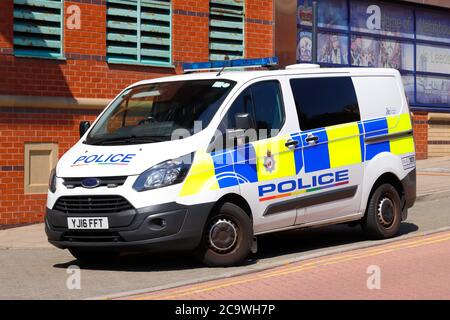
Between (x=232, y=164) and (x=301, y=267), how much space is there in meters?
1.28

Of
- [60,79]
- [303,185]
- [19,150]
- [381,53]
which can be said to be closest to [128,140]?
[303,185]

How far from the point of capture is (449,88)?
23922mm

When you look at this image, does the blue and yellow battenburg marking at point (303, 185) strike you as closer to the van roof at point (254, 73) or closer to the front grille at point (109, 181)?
the van roof at point (254, 73)

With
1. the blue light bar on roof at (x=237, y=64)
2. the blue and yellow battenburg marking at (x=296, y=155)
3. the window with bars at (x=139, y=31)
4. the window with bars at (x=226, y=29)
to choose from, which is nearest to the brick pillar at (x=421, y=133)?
the window with bars at (x=226, y=29)

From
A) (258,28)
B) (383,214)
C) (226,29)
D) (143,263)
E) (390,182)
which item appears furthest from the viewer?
(258,28)

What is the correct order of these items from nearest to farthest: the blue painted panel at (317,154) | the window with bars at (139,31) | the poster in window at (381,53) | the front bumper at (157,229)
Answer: the front bumper at (157,229), the blue painted panel at (317,154), the window with bars at (139,31), the poster in window at (381,53)

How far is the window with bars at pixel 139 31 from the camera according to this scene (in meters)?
15.8

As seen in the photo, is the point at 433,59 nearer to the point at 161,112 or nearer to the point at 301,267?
the point at 161,112

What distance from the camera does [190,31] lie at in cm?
1697

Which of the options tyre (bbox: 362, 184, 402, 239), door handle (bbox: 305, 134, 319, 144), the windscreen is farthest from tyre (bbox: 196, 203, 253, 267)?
tyre (bbox: 362, 184, 402, 239)

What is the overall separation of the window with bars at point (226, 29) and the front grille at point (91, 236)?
872cm

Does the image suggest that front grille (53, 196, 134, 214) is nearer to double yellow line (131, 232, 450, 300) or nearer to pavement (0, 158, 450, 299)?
pavement (0, 158, 450, 299)

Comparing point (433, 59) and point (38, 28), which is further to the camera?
point (433, 59)

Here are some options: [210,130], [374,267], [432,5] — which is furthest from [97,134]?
[432,5]
